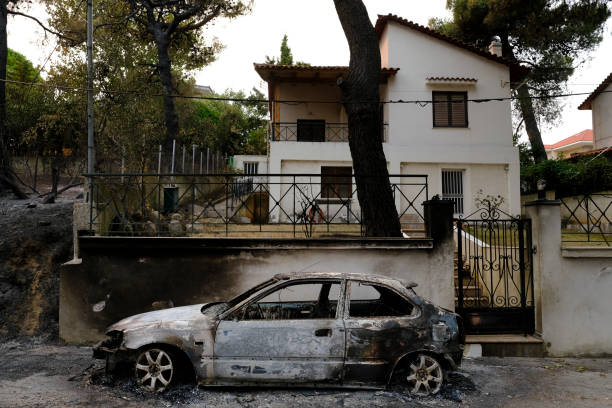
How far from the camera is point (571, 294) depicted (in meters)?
6.96

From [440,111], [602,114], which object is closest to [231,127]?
[440,111]

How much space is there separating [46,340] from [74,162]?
24.9 ft

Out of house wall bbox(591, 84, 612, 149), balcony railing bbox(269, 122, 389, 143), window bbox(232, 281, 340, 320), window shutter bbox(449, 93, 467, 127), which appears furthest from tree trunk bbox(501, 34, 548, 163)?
window bbox(232, 281, 340, 320)

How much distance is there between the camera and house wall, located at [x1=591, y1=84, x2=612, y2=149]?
22.8 metres

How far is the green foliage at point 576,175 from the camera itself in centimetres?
1590

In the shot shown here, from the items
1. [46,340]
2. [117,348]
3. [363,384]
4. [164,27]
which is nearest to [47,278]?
[46,340]

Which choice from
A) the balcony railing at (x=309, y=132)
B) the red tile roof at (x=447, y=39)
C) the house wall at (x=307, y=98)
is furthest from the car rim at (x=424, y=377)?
the red tile roof at (x=447, y=39)

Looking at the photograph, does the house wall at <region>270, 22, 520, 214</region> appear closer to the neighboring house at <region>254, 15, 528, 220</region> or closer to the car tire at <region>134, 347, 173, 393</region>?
the neighboring house at <region>254, 15, 528, 220</region>

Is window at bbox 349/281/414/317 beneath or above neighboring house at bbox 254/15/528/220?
beneath

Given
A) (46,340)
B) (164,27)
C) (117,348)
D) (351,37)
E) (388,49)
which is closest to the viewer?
(117,348)

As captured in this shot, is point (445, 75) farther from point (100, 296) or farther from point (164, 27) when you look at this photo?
point (100, 296)

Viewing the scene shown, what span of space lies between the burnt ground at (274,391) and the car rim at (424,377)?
0.11m

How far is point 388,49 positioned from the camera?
16531 mm

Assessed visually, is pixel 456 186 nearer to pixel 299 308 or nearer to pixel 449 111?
pixel 449 111
